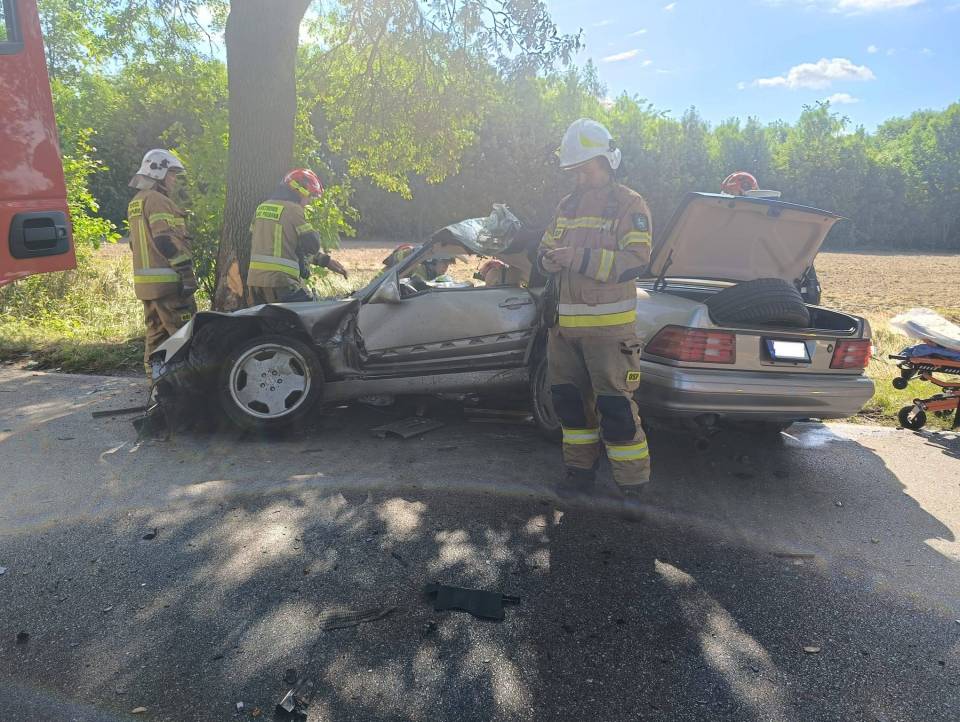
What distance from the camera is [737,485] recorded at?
4.17m

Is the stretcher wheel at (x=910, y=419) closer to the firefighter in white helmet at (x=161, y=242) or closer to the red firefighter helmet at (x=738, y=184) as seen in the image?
the red firefighter helmet at (x=738, y=184)

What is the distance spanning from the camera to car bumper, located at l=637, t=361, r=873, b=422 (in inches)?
154

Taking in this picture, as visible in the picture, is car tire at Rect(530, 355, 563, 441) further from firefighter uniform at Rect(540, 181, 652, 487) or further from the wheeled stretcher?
the wheeled stretcher

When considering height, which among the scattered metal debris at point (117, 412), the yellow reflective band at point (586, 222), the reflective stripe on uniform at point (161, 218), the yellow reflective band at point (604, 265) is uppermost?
the reflective stripe on uniform at point (161, 218)

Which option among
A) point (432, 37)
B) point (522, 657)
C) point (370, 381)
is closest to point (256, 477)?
point (370, 381)

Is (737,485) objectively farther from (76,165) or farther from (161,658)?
(76,165)

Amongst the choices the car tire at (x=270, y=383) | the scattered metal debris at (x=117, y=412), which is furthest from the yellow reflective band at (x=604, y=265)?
the scattered metal debris at (x=117, y=412)

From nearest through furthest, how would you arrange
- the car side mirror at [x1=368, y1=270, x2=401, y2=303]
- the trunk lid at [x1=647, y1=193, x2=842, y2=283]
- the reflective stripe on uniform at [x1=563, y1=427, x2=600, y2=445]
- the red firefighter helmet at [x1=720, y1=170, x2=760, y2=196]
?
the reflective stripe on uniform at [x1=563, y1=427, x2=600, y2=445] < the trunk lid at [x1=647, y1=193, x2=842, y2=283] < the car side mirror at [x1=368, y1=270, x2=401, y2=303] < the red firefighter helmet at [x1=720, y1=170, x2=760, y2=196]

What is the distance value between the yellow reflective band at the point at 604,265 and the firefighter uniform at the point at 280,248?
9.22 feet

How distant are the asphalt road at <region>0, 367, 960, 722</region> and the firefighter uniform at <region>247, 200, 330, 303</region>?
142cm

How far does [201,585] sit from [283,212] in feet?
11.2

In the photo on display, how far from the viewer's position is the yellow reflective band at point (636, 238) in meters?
3.54

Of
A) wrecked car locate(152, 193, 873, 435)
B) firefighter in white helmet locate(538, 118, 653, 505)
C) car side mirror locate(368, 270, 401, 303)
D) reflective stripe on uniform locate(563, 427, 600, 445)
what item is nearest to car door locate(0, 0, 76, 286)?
wrecked car locate(152, 193, 873, 435)

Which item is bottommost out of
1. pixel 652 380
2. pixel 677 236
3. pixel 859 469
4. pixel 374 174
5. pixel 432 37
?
pixel 859 469
